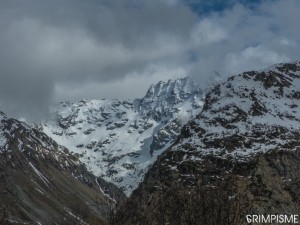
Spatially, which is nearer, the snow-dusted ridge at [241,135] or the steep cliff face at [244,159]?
the steep cliff face at [244,159]

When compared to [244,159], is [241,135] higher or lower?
higher

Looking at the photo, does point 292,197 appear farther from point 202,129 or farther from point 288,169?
point 202,129

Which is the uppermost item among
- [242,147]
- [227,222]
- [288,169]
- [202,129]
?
[202,129]

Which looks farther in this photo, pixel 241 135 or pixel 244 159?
pixel 241 135

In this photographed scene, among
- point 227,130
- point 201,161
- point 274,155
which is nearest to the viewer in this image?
point 274,155

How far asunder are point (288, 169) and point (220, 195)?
12490 centimetres

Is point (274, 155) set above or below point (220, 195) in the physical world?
above

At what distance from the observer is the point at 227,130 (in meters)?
190

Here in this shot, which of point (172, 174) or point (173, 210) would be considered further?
point (172, 174)

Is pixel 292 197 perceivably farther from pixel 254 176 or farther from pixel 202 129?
pixel 202 129

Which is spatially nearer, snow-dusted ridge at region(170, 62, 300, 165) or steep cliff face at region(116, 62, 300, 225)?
steep cliff face at region(116, 62, 300, 225)

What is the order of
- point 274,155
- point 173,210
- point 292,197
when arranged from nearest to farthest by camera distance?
point 173,210 < point 292,197 < point 274,155

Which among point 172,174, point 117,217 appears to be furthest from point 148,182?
point 117,217

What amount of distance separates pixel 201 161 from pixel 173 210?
435ft
